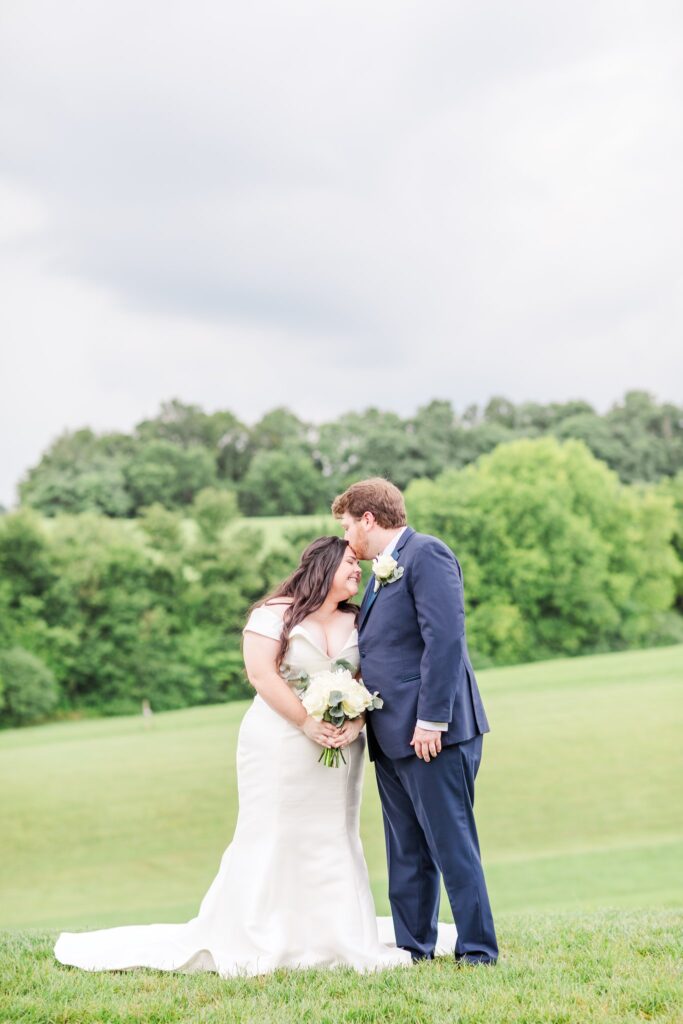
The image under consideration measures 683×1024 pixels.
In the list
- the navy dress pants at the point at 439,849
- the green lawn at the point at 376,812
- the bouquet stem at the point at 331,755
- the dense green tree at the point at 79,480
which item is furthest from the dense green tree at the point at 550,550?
the bouquet stem at the point at 331,755

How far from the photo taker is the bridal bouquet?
16.0 feet

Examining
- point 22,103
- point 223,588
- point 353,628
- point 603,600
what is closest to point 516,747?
point 353,628

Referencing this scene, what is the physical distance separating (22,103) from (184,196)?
9859 millimetres

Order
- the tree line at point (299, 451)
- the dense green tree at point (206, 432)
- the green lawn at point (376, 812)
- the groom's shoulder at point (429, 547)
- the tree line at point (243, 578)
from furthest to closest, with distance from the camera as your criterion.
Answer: the dense green tree at point (206, 432) → the tree line at point (299, 451) → the tree line at point (243, 578) → the green lawn at point (376, 812) → the groom's shoulder at point (429, 547)

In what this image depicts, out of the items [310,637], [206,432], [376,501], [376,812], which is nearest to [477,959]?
[310,637]

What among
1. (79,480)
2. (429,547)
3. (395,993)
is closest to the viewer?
(395,993)

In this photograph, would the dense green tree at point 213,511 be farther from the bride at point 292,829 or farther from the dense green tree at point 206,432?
the bride at point 292,829

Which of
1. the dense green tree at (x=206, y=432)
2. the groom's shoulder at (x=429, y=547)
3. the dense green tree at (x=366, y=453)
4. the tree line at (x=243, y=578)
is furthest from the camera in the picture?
the dense green tree at (x=206, y=432)

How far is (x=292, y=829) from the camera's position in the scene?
5148 mm

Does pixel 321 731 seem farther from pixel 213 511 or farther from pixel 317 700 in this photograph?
pixel 213 511

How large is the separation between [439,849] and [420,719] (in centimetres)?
63

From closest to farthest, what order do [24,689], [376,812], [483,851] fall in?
1. [483,851]
2. [376,812]
3. [24,689]

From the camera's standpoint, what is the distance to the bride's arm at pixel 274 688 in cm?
508

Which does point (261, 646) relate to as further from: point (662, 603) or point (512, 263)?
point (512, 263)
